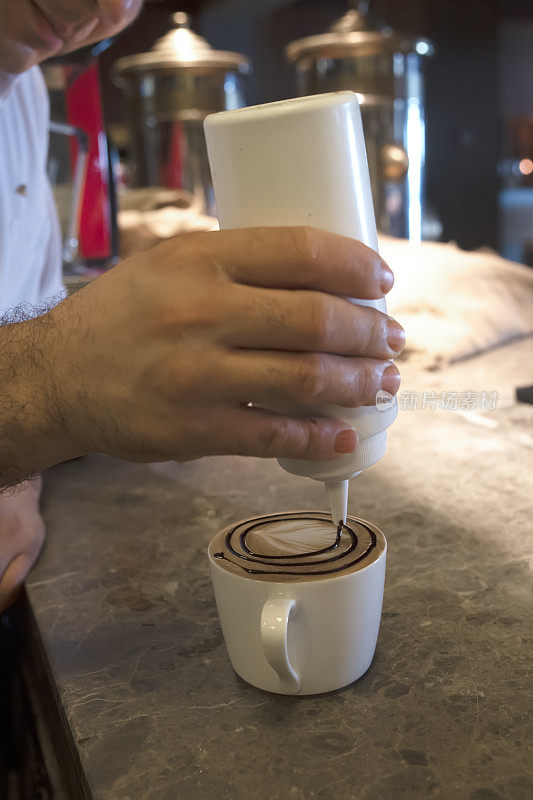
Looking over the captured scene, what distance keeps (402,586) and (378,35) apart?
1.57 meters

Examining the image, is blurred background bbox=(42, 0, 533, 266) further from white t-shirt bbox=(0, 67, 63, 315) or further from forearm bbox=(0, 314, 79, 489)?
forearm bbox=(0, 314, 79, 489)

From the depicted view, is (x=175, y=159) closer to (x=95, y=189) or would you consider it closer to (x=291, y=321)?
(x=95, y=189)

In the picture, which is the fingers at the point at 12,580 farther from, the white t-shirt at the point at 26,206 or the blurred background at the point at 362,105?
the blurred background at the point at 362,105

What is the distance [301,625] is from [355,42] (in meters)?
1.65

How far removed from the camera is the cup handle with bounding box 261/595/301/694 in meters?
0.45

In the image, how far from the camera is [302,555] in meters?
0.50

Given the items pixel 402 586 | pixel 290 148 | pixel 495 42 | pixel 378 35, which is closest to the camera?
pixel 290 148

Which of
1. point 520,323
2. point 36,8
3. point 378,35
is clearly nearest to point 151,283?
point 36,8

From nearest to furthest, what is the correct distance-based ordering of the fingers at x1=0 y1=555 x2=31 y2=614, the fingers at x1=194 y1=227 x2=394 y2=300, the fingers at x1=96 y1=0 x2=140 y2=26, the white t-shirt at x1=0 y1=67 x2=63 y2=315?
the fingers at x1=194 y1=227 x2=394 y2=300 < the fingers at x1=0 y1=555 x2=31 y2=614 < the fingers at x1=96 y1=0 x2=140 y2=26 < the white t-shirt at x1=0 y1=67 x2=63 y2=315

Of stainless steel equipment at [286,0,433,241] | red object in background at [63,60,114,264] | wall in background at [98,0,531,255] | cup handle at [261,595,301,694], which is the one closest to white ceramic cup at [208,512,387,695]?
cup handle at [261,595,301,694]

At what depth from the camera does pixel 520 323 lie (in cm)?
154

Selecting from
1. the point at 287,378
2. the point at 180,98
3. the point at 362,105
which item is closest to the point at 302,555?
the point at 287,378

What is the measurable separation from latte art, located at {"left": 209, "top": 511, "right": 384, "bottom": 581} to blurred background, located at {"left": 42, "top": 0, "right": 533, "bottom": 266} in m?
1.14

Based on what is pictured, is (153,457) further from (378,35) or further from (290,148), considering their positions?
(378,35)
